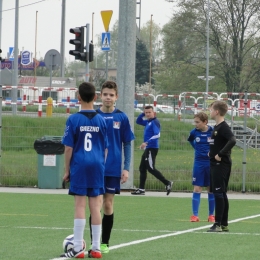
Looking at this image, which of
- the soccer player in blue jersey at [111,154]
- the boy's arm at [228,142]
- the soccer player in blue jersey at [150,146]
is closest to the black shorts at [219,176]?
the boy's arm at [228,142]

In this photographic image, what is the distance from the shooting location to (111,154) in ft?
32.1

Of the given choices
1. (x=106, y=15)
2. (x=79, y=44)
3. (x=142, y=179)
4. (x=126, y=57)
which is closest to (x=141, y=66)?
(x=106, y=15)

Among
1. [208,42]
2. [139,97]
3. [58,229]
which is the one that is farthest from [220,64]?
[58,229]

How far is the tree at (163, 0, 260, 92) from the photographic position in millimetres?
53000

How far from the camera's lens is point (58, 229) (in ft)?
39.7

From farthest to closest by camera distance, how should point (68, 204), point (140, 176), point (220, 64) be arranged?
1. point (220, 64)
2. point (140, 176)
3. point (68, 204)

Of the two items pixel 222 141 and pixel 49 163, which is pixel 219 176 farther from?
pixel 49 163

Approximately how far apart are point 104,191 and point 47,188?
1184cm

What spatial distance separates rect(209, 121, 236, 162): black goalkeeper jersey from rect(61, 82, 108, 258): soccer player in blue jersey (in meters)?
3.21

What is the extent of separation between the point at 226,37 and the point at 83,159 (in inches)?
1833

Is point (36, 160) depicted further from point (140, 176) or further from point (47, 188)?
point (140, 176)

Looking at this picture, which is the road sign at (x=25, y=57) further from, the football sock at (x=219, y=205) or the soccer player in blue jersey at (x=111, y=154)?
the soccer player in blue jersey at (x=111, y=154)

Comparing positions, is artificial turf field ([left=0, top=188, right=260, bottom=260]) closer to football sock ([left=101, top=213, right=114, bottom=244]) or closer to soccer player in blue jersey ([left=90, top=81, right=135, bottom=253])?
football sock ([left=101, top=213, right=114, bottom=244])

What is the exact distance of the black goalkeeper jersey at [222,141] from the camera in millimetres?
11922
